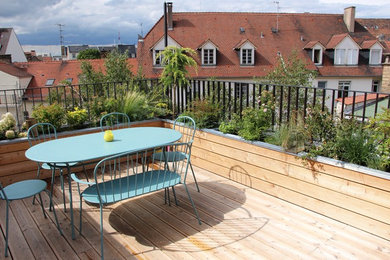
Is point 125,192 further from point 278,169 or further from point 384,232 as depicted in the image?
point 384,232

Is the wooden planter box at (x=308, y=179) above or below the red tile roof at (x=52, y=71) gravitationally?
below

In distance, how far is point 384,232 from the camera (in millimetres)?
2699

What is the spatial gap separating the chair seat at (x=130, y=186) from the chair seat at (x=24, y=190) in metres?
0.47

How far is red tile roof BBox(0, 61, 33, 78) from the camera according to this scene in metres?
22.5

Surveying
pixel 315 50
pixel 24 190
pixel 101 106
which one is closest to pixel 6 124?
pixel 101 106

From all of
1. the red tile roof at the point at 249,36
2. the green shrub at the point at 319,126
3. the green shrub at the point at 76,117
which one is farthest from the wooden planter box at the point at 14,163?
the red tile roof at the point at 249,36

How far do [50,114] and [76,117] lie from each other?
0.38m

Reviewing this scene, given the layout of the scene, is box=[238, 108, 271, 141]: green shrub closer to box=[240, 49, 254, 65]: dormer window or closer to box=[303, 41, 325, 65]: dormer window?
box=[240, 49, 254, 65]: dormer window

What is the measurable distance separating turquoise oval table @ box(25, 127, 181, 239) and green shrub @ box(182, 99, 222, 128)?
1.02 m

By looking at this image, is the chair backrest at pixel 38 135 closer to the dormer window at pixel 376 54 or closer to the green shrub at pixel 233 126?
the green shrub at pixel 233 126

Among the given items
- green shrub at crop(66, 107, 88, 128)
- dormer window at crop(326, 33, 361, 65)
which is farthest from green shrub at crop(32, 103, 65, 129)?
dormer window at crop(326, 33, 361, 65)

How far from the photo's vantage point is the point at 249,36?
22.3 m

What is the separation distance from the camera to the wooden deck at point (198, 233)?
255 centimetres

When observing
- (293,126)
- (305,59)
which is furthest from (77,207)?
(305,59)
